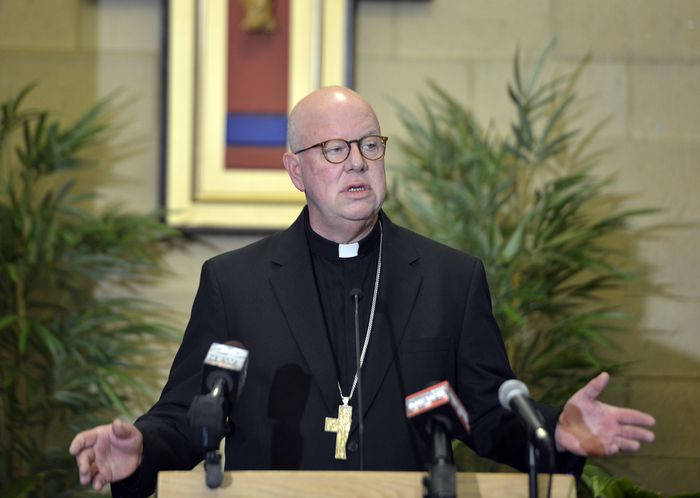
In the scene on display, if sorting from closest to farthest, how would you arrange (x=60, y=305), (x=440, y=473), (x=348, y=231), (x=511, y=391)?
(x=440, y=473) → (x=511, y=391) → (x=348, y=231) → (x=60, y=305)

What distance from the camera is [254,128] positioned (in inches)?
181

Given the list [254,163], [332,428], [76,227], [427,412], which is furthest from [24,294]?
[427,412]

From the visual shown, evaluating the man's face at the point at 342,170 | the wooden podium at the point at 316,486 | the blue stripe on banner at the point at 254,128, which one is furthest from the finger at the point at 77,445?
the blue stripe on banner at the point at 254,128

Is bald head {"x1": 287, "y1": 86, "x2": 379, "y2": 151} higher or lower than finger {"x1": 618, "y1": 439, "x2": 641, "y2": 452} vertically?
higher

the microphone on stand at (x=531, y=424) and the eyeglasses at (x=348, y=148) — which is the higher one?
the eyeglasses at (x=348, y=148)

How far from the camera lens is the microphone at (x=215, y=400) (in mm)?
1738

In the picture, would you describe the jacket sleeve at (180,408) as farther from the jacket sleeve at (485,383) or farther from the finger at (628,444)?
the finger at (628,444)

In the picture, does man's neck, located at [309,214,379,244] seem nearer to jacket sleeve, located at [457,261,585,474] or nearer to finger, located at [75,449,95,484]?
jacket sleeve, located at [457,261,585,474]

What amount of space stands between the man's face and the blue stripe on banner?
1925mm

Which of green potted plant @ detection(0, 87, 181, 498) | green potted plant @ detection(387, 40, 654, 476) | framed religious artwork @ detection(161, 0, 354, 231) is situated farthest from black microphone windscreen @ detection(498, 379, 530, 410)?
framed religious artwork @ detection(161, 0, 354, 231)

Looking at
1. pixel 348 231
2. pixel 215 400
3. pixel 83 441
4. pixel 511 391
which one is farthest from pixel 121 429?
pixel 348 231

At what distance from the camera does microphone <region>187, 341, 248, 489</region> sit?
1.74 metres

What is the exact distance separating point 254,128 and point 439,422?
9.94ft

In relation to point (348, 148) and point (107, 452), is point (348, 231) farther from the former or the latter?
point (107, 452)
